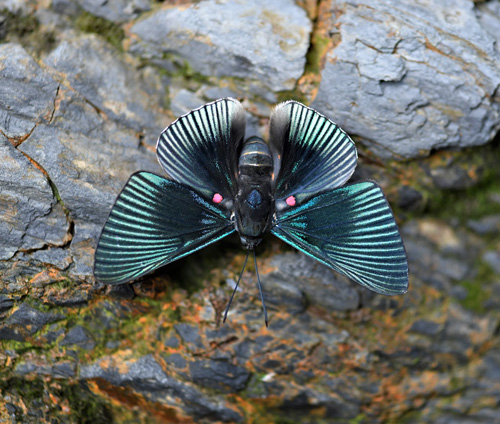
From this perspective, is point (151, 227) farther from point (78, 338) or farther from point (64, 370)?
point (64, 370)

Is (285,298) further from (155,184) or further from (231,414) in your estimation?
(155,184)

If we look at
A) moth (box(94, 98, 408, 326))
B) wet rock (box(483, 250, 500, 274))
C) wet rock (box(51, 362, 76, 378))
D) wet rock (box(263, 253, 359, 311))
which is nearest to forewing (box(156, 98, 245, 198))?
moth (box(94, 98, 408, 326))

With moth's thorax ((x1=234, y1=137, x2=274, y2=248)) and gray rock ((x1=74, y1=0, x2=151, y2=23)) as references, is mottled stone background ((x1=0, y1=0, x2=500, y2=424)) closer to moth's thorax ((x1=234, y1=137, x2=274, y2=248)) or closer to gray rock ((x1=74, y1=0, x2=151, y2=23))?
gray rock ((x1=74, y1=0, x2=151, y2=23))

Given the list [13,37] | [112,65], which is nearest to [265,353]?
[112,65]

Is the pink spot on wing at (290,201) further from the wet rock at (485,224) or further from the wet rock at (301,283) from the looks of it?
the wet rock at (485,224)

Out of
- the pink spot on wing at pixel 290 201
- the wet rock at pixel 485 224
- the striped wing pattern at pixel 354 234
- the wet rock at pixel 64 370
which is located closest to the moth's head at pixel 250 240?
the striped wing pattern at pixel 354 234

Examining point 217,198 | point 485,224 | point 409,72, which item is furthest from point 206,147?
point 485,224
